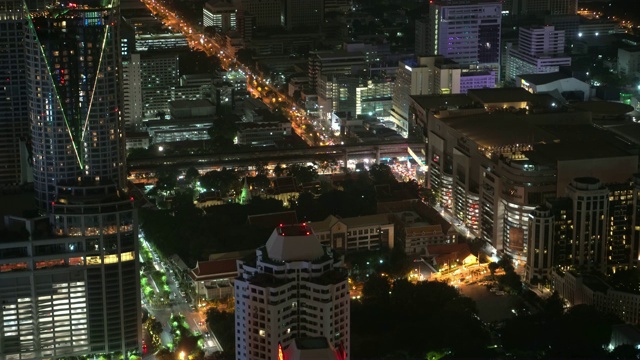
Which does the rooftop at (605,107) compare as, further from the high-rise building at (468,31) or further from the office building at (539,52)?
the high-rise building at (468,31)

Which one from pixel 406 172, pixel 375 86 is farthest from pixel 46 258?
pixel 375 86

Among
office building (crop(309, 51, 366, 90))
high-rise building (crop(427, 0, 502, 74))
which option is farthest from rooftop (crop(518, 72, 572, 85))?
office building (crop(309, 51, 366, 90))

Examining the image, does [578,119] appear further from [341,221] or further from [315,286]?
[315,286]

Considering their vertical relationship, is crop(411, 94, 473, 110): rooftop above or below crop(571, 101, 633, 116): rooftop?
above

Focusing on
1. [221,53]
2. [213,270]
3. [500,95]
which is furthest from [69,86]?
[221,53]

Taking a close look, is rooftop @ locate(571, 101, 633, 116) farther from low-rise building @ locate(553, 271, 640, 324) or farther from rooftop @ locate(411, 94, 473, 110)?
low-rise building @ locate(553, 271, 640, 324)

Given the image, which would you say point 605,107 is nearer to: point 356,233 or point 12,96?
point 356,233

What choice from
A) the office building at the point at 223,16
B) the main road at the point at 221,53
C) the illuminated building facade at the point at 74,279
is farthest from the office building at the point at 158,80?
the illuminated building facade at the point at 74,279
